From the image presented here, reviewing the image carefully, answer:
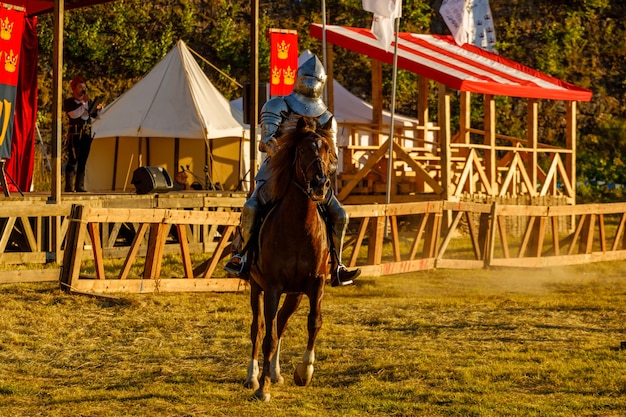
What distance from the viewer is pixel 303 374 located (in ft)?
30.8

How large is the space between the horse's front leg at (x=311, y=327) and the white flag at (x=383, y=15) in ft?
43.2

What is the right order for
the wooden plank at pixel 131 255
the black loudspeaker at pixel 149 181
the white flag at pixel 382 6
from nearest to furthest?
the wooden plank at pixel 131 255 → the black loudspeaker at pixel 149 181 → the white flag at pixel 382 6

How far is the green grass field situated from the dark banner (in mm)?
3105

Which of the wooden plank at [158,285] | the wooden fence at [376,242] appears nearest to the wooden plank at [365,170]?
the wooden fence at [376,242]

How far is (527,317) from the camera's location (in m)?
14.1

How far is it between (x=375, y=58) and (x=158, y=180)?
6583 mm

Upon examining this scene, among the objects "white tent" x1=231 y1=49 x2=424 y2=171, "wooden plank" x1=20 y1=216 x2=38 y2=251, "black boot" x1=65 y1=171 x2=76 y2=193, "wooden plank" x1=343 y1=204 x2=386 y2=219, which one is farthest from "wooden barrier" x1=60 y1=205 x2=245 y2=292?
"white tent" x1=231 y1=49 x2=424 y2=171

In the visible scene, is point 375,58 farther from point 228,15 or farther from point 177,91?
point 228,15

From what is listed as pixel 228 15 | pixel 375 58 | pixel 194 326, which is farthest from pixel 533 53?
pixel 194 326

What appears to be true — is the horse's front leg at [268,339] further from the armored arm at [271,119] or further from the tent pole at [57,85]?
the tent pole at [57,85]

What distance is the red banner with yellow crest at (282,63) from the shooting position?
19.8 m

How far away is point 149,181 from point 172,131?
211 inches

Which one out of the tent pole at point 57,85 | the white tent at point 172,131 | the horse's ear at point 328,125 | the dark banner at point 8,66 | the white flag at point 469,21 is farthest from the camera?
the white flag at point 469,21

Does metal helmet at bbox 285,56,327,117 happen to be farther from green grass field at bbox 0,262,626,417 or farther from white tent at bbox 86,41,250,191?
white tent at bbox 86,41,250,191
